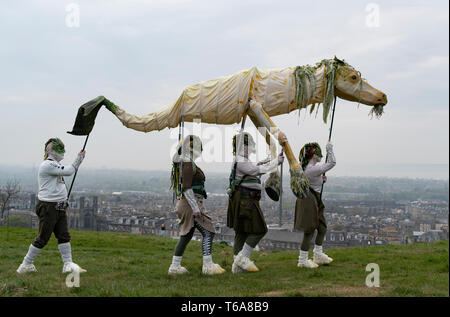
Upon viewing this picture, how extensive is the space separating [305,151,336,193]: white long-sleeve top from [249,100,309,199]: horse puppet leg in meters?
0.81

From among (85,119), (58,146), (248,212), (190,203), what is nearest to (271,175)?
(248,212)

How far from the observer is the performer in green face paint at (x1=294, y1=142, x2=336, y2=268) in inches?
292

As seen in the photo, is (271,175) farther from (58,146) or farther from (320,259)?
(58,146)

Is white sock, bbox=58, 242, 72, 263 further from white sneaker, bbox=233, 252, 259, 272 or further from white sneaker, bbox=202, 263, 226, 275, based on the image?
white sneaker, bbox=233, 252, 259, 272

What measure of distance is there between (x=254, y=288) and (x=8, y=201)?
1457 cm

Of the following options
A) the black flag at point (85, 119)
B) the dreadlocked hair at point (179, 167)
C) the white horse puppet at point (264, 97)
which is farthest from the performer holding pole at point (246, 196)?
the black flag at point (85, 119)

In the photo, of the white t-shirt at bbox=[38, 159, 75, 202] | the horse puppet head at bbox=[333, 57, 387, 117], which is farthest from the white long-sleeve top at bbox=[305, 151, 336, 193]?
the white t-shirt at bbox=[38, 159, 75, 202]

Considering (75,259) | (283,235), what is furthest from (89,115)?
(283,235)

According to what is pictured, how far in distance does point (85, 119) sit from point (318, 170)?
4.06 metres

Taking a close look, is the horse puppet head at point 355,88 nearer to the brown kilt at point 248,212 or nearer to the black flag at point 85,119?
the brown kilt at point 248,212

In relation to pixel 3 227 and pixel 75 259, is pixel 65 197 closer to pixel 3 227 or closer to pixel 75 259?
pixel 75 259

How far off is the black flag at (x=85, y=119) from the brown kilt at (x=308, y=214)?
12.4ft

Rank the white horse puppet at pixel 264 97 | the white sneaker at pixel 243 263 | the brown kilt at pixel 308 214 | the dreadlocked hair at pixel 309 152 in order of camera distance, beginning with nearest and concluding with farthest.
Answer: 1. the white sneaker at pixel 243 263
2. the white horse puppet at pixel 264 97
3. the brown kilt at pixel 308 214
4. the dreadlocked hair at pixel 309 152

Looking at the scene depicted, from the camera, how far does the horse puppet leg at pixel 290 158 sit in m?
6.72
